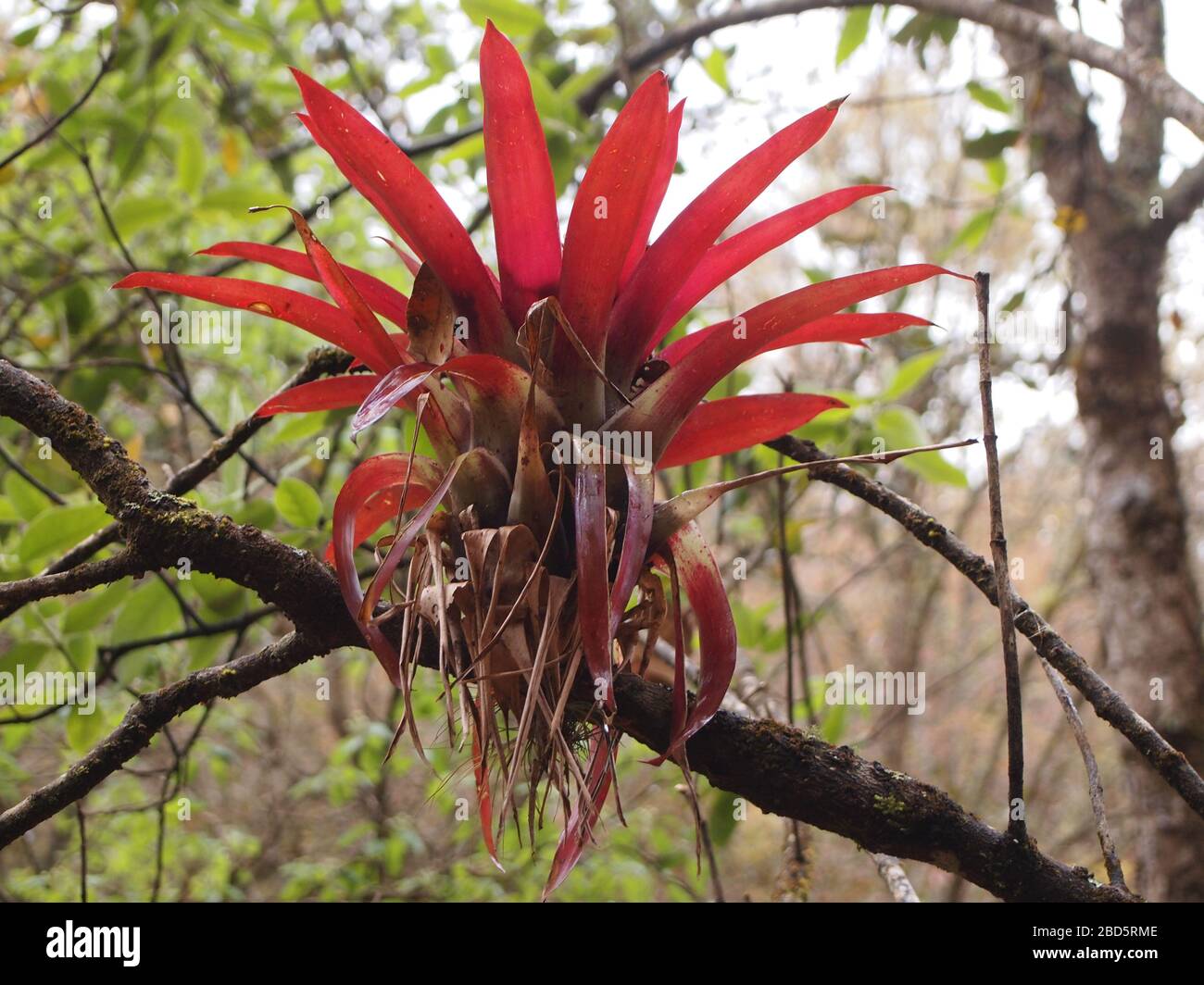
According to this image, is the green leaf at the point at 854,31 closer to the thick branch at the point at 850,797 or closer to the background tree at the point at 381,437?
the background tree at the point at 381,437

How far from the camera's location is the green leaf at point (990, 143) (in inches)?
85.9

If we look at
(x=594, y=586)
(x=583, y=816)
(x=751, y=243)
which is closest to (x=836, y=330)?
(x=751, y=243)

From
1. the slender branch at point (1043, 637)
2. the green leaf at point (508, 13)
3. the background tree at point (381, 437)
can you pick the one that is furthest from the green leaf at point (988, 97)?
the slender branch at point (1043, 637)

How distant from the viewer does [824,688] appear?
1919mm

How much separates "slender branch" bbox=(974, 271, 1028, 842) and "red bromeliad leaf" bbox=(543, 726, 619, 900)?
1.08 ft

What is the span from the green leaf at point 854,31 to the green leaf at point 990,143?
1.58ft

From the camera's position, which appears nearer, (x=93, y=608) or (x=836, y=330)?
(x=836, y=330)

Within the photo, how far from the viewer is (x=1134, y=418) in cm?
205

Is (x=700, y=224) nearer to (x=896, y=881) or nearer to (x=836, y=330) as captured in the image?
(x=836, y=330)

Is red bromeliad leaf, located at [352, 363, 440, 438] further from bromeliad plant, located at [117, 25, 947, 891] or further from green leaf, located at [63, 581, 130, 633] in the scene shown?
green leaf, located at [63, 581, 130, 633]

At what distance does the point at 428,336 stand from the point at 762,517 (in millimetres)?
1943

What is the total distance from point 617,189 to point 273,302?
31cm
